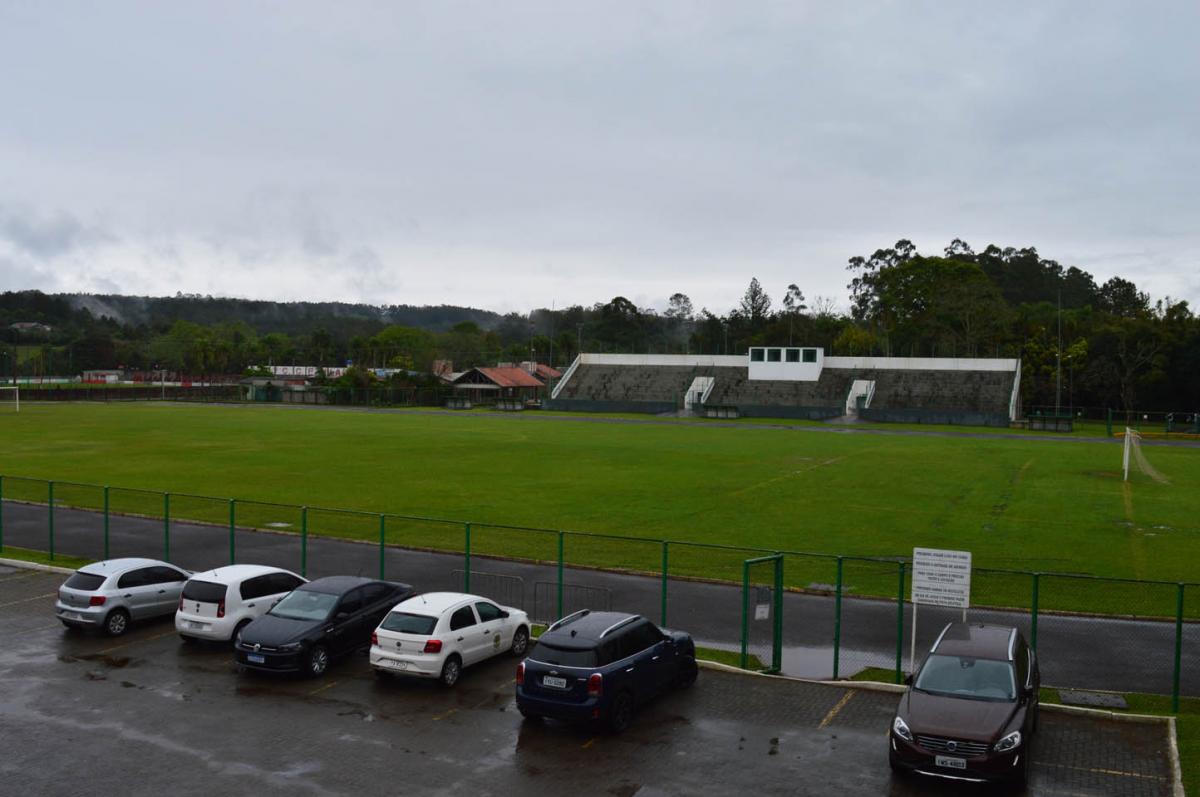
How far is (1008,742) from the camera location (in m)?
12.7

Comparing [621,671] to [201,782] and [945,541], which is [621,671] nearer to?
[201,782]

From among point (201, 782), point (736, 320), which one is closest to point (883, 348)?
point (736, 320)

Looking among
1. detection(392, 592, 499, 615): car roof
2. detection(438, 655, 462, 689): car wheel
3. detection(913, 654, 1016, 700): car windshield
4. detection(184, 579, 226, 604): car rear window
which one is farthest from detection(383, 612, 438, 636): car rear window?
detection(913, 654, 1016, 700): car windshield

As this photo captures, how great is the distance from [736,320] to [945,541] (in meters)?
161

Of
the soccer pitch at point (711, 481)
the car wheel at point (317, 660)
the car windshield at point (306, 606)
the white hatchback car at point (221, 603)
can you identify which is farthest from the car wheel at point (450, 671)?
the soccer pitch at point (711, 481)

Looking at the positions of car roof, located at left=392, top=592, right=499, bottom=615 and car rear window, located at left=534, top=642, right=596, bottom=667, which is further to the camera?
car roof, located at left=392, top=592, right=499, bottom=615

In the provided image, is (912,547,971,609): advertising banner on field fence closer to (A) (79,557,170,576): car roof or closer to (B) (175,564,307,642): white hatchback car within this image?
(B) (175,564,307,642): white hatchback car

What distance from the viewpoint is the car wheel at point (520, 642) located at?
19250 mm

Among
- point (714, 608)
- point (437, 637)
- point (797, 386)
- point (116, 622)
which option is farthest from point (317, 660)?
point (797, 386)

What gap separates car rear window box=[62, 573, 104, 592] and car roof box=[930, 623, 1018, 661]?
1662cm

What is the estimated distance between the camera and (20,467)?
49.7 meters

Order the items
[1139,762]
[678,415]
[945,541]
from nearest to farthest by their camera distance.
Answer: [1139,762], [945,541], [678,415]

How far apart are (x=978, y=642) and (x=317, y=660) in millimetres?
11556

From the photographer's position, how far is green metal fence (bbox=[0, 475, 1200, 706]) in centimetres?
1916
